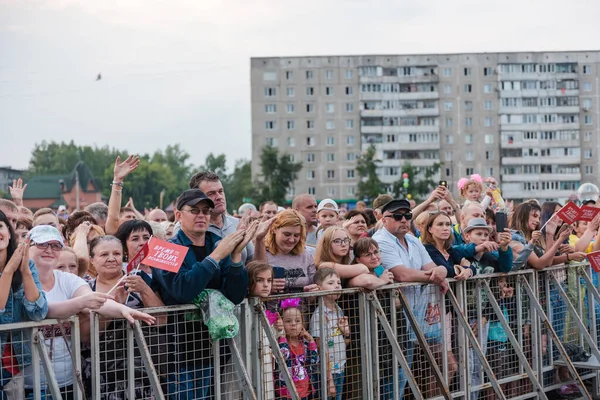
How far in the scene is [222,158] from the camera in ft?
582

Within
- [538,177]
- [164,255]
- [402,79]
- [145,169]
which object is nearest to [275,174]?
[402,79]

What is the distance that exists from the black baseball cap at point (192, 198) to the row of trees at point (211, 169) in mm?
77105

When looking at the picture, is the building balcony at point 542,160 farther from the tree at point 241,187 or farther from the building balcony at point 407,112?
the tree at point 241,187

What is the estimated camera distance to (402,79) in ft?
350

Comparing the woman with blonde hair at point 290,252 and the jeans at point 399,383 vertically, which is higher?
the woman with blonde hair at point 290,252

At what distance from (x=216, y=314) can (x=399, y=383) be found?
2.33 meters

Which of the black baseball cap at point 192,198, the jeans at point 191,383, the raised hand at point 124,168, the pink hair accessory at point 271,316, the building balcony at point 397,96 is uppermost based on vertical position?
the building balcony at point 397,96

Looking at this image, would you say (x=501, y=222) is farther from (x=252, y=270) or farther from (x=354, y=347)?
(x=252, y=270)

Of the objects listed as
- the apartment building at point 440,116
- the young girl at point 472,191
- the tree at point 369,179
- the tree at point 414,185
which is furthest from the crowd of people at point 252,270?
the apartment building at point 440,116

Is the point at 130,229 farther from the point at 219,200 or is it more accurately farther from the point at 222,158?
the point at 222,158

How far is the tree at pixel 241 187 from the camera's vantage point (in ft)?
308

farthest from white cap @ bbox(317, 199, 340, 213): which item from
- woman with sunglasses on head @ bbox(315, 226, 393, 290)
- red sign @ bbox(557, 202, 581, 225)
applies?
red sign @ bbox(557, 202, 581, 225)

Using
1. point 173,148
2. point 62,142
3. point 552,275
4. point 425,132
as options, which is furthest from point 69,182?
point 552,275

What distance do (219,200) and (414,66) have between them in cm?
10120
